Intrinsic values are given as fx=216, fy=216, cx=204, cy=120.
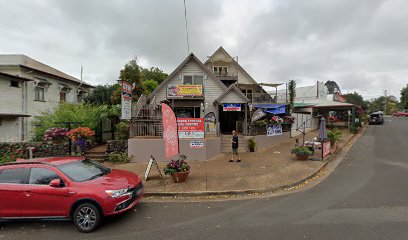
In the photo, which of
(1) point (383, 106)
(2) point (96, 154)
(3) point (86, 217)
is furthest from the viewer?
(1) point (383, 106)

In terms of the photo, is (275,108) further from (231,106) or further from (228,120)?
(231,106)

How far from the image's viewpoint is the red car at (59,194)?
4941 mm

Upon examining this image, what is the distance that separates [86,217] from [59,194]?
2.70 feet

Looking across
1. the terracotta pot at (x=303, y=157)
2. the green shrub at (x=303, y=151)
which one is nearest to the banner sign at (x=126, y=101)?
the green shrub at (x=303, y=151)

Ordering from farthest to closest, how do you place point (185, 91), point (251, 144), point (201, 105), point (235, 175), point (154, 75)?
point (154, 75) → point (201, 105) → point (185, 91) → point (251, 144) → point (235, 175)

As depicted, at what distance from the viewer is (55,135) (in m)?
11.8

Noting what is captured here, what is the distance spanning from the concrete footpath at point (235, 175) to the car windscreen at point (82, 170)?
1.83m

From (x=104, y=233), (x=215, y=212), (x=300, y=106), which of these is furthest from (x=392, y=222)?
(x=300, y=106)

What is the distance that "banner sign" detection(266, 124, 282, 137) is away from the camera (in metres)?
16.1

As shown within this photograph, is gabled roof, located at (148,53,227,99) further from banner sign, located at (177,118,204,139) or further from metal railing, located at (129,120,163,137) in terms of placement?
banner sign, located at (177,118,204,139)

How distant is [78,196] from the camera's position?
16.2 ft

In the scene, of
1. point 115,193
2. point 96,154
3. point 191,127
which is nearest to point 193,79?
point 191,127

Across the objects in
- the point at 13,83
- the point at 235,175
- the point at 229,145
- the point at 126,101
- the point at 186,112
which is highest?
the point at 13,83

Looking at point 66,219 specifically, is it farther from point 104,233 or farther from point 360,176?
point 360,176
